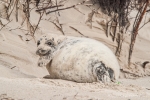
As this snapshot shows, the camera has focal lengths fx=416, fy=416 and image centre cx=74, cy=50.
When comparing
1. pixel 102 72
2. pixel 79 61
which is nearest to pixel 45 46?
pixel 79 61

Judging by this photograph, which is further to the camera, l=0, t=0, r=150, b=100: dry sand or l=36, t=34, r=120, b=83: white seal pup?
l=36, t=34, r=120, b=83: white seal pup

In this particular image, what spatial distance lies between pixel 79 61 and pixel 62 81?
12.0 inches

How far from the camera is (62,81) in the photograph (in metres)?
4.36

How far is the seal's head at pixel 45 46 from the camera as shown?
4781 millimetres

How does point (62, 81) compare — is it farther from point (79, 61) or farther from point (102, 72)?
point (102, 72)

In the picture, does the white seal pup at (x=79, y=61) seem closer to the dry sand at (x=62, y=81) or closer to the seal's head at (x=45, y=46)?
the seal's head at (x=45, y=46)

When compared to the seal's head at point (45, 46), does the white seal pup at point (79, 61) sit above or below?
below

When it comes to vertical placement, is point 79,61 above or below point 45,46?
below

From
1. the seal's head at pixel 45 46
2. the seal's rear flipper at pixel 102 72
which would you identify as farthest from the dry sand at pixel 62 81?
the seal's head at pixel 45 46

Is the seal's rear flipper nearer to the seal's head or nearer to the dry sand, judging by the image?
the dry sand

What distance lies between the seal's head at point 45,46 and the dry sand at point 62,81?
37cm

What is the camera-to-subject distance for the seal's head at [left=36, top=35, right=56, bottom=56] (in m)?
4.78

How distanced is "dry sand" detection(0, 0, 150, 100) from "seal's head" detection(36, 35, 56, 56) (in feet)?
1.21

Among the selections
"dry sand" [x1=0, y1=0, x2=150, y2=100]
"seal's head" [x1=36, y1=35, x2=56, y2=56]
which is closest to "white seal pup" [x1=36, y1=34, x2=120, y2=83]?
"seal's head" [x1=36, y1=35, x2=56, y2=56]
